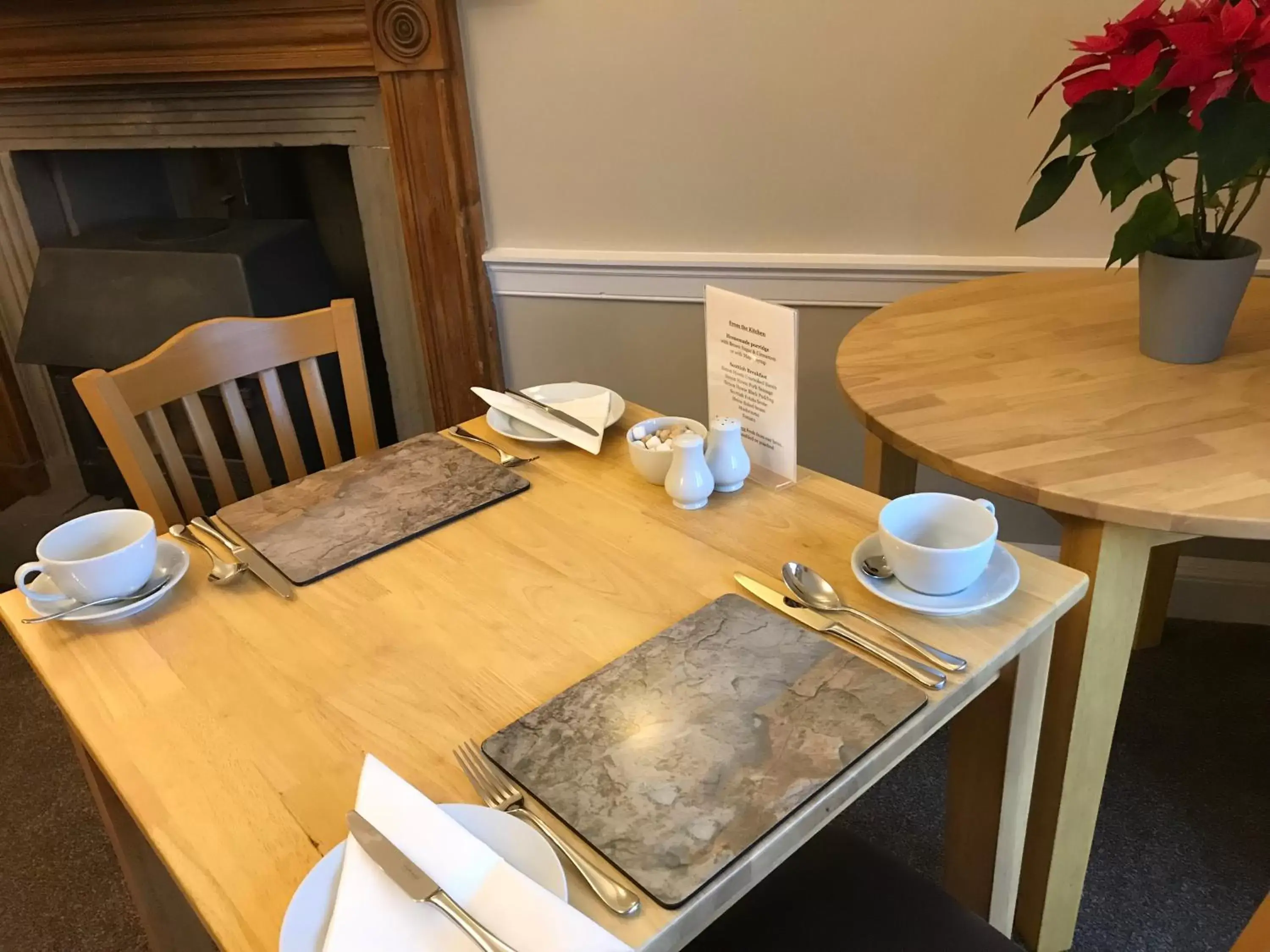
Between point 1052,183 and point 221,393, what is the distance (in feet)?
3.86

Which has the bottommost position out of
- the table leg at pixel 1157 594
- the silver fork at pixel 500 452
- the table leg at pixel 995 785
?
the table leg at pixel 1157 594

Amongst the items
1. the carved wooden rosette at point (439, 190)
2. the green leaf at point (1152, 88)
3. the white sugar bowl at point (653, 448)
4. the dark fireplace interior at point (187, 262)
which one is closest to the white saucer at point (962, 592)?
the white sugar bowl at point (653, 448)

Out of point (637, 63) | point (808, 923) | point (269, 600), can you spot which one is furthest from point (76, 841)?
point (637, 63)

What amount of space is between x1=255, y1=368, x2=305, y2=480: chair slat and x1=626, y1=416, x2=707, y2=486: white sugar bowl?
544mm

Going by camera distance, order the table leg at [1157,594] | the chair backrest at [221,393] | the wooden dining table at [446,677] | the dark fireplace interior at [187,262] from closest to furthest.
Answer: the wooden dining table at [446,677] → the chair backrest at [221,393] → the table leg at [1157,594] → the dark fireplace interior at [187,262]

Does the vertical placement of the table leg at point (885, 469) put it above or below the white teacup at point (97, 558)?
below

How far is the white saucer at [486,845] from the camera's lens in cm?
63

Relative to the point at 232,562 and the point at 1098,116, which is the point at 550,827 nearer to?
the point at 232,562

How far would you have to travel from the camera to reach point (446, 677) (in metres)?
0.88

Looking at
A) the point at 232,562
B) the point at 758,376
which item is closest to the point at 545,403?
the point at 758,376

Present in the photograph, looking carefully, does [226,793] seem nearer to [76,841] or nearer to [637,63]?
[76,841]

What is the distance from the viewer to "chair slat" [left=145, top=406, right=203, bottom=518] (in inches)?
52.2

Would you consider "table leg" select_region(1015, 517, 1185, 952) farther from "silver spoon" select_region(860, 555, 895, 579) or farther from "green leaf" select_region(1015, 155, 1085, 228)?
"green leaf" select_region(1015, 155, 1085, 228)

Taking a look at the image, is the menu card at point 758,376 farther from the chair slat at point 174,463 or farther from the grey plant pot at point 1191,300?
the chair slat at point 174,463
